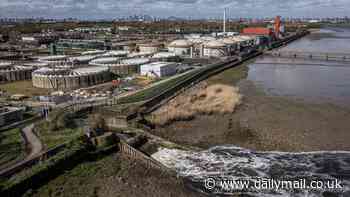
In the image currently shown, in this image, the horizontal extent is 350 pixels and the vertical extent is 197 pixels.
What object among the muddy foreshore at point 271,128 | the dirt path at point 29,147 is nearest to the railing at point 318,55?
the muddy foreshore at point 271,128

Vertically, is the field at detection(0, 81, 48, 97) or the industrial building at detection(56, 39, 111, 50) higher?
the industrial building at detection(56, 39, 111, 50)

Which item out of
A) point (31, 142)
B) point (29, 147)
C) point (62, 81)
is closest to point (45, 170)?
point (29, 147)

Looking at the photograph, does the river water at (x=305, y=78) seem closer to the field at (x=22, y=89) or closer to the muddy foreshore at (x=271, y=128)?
the muddy foreshore at (x=271, y=128)

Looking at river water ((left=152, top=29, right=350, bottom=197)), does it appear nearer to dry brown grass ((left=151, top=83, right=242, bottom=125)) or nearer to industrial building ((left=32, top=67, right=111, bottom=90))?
dry brown grass ((left=151, top=83, right=242, bottom=125))

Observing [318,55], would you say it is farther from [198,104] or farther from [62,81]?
[62,81]

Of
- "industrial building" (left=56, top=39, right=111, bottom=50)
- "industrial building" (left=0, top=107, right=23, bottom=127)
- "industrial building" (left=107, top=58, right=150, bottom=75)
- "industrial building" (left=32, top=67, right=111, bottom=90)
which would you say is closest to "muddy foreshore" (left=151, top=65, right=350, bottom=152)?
"industrial building" (left=0, top=107, right=23, bottom=127)

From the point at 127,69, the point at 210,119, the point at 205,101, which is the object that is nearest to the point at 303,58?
the point at 127,69
